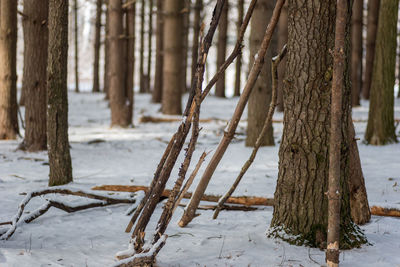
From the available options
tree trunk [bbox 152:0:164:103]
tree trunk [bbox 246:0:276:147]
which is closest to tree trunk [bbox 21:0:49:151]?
tree trunk [bbox 246:0:276:147]

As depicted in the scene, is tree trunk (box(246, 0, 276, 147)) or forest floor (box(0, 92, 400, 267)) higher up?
tree trunk (box(246, 0, 276, 147))

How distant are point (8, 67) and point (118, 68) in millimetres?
3381

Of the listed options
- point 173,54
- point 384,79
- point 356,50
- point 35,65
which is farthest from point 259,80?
point 356,50

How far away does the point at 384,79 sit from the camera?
7.81 meters

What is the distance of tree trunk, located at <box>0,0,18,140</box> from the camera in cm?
877

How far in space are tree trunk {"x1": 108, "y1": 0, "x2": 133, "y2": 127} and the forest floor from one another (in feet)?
11.8

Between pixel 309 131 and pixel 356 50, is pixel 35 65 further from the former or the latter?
pixel 356 50

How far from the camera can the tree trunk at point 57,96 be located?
508 cm

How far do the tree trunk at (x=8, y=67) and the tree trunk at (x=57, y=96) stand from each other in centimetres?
409

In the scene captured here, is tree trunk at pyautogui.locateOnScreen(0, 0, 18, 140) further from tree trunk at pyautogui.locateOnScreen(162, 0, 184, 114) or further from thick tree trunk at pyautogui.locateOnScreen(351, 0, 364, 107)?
thick tree trunk at pyautogui.locateOnScreen(351, 0, 364, 107)

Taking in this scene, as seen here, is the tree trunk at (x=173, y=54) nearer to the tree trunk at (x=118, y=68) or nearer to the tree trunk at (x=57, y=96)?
the tree trunk at (x=118, y=68)

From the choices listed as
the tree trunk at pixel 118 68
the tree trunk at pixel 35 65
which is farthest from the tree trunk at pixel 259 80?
the tree trunk at pixel 118 68

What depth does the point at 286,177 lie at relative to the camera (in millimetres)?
3604

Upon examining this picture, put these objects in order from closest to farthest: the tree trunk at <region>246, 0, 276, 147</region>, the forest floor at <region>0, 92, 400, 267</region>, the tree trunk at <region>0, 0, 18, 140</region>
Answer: the forest floor at <region>0, 92, 400, 267</region> → the tree trunk at <region>246, 0, 276, 147</region> → the tree trunk at <region>0, 0, 18, 140</region>
